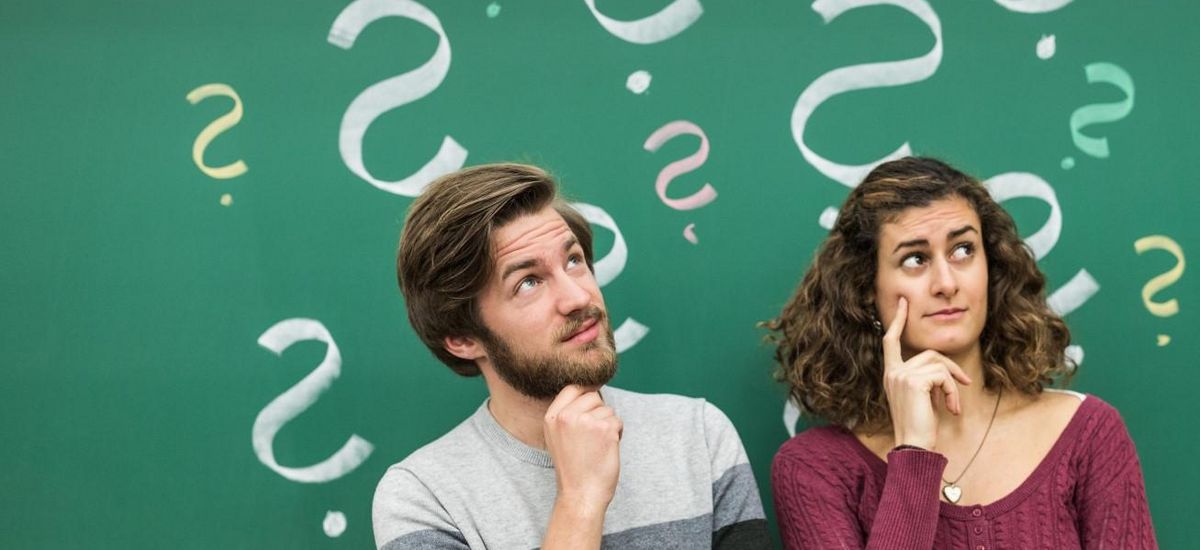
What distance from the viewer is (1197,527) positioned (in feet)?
6.10

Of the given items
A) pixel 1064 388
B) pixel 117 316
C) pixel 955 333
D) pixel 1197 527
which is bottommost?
pixel 1197 527

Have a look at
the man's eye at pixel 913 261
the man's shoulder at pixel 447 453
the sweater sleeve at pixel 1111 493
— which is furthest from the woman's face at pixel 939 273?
the man's shoulder at pixel 447 453

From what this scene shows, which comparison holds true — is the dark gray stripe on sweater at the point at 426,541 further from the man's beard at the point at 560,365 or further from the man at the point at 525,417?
the man's beard at the point at 560,365

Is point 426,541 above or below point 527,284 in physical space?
below

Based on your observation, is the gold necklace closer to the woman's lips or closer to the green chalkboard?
the woman's lips

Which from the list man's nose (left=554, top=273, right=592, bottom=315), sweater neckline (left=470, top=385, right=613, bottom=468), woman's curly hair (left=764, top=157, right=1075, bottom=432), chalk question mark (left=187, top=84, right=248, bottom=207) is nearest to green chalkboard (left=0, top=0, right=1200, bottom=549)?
chalk question mark (left=187, top=84, right=248, bottom=207)

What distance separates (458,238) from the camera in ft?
4.89

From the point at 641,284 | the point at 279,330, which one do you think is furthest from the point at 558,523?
the point at 279,330

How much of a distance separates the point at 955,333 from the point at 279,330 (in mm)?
1157

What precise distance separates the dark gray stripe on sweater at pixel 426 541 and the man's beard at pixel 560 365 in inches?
9.4

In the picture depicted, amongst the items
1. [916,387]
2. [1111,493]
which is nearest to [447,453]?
[916,387]

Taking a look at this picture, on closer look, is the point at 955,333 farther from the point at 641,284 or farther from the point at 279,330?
the point at 279,330

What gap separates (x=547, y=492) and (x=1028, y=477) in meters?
0.75

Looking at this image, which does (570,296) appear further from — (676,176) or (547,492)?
(676,176)
